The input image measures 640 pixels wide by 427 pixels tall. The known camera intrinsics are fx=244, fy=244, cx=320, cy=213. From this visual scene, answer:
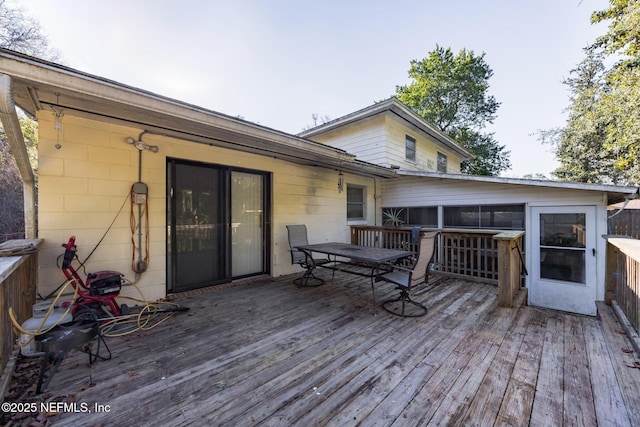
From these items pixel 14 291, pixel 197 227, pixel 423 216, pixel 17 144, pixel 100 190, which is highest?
pixel 17 144

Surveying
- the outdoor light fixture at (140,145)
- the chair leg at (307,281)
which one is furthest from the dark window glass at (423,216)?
the outdoor light fixture at (140,145)

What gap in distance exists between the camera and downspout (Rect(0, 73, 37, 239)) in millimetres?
1884

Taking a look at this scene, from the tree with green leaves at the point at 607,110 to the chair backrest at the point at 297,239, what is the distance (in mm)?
10546

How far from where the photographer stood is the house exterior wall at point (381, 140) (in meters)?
7.25

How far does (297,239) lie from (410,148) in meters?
5.64

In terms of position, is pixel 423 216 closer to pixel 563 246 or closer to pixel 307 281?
pixel 563 246

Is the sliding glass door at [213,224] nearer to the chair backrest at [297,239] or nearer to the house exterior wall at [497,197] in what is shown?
the chair backrest at [297,239]

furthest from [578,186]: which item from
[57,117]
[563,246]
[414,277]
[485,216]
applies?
[57,117]

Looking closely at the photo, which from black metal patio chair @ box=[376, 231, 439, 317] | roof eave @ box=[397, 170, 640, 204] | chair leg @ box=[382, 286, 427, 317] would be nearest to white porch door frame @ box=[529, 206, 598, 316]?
roof eave @ box=[397, 170, 640, 204]

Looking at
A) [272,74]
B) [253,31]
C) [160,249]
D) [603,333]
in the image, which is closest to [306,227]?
[160,249]

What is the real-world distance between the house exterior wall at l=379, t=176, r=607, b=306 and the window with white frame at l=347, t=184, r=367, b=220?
31.1 inches

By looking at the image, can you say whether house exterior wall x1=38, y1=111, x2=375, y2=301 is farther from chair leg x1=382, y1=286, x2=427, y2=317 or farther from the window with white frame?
the window with white frame

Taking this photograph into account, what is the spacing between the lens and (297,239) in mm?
5137

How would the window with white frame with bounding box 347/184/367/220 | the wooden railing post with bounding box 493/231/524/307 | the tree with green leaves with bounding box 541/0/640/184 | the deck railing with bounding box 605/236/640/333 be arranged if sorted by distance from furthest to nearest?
the tree with green leaves with bounding box 541/0/640/184 < the window with white frame with bounding box 347/184/367/220 < the wooden railing post with bounding box 493/231/524/307 < the deck railing with bounding box 605/236/640/333
